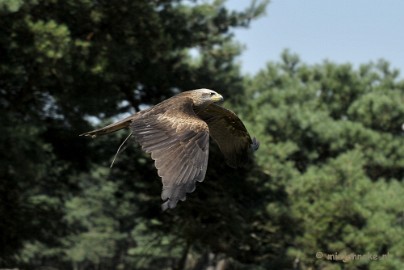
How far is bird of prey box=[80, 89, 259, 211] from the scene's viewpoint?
522 cm

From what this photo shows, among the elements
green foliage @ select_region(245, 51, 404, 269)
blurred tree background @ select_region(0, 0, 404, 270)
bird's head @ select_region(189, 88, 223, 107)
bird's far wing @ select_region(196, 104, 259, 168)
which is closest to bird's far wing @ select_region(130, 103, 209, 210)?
bird's head @ select_region(189, 88, 223, 107)

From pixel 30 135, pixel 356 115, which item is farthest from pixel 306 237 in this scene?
pixel 356 115

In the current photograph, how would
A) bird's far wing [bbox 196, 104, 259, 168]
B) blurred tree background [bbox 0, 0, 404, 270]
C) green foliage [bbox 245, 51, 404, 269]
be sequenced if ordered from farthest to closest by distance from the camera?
green foliage [bbox 245, 51, 404, 269]
blurred tree background [bbox 0, 0, 404, 270]
bird's far wing [bbox 196, 104, 259, 168]

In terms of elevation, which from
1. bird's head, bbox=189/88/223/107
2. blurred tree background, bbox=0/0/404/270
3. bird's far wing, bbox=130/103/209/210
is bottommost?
bird's far wing, bbox=130/103/209/210

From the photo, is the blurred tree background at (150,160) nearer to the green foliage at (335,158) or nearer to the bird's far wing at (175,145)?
the green foliage at (335,158)

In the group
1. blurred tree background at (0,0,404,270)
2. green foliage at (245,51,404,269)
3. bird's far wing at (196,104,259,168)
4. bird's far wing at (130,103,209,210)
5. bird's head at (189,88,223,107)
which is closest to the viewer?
bird's far wing at (130,103,209,210)

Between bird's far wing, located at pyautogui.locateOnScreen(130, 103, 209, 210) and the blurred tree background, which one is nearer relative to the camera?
bird's far wing, located at pyautogui.locateOnScreen(130, 103, 209, 210)

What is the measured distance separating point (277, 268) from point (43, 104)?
16.4ft

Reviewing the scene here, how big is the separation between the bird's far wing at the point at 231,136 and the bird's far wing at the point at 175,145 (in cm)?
84

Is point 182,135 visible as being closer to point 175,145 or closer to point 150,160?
point 175,145

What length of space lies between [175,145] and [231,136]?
5.19ft

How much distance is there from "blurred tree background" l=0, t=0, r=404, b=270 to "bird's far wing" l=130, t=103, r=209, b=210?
221 inches

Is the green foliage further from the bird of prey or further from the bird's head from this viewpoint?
the bird's head

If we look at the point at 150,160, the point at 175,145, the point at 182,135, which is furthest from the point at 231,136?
the point at 150,160
